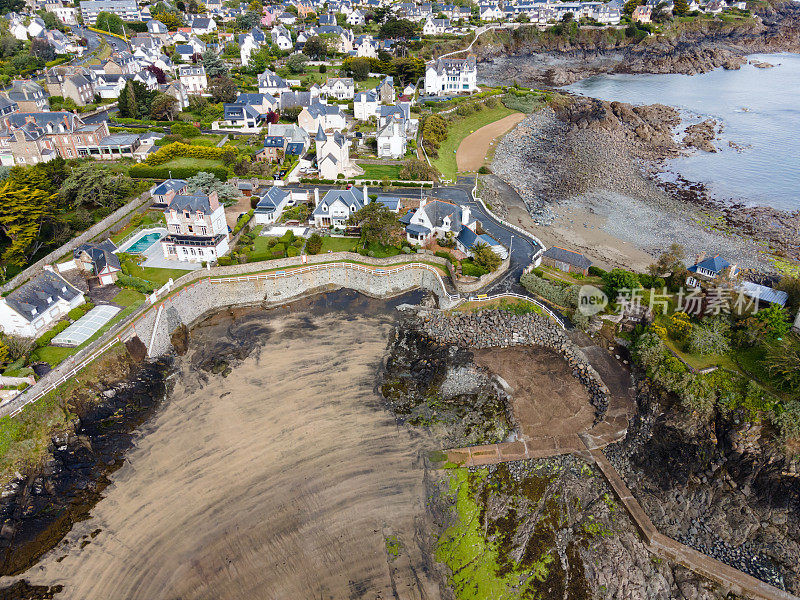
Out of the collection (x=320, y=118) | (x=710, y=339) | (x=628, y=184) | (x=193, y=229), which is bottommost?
(x=710, y=339)

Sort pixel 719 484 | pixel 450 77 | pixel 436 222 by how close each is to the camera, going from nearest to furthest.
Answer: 1. pixel 719 484
2. pixel 436 222
3. pixel 450 77

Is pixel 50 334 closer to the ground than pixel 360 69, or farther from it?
closer to the ground

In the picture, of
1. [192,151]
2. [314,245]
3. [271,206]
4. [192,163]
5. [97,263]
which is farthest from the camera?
[192,151]

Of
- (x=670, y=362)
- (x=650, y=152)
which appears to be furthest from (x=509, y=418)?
(x=650, y=152)

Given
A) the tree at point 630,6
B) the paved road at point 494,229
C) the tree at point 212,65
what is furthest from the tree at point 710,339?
the tree at point 630,6

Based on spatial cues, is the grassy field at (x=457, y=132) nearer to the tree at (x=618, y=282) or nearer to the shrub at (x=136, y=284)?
the tree at (x=618, y=282)

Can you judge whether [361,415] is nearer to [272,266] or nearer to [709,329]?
[272,266]

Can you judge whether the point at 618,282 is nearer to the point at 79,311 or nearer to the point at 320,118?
the point at 79,311

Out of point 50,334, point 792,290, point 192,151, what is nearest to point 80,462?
point 50,334
